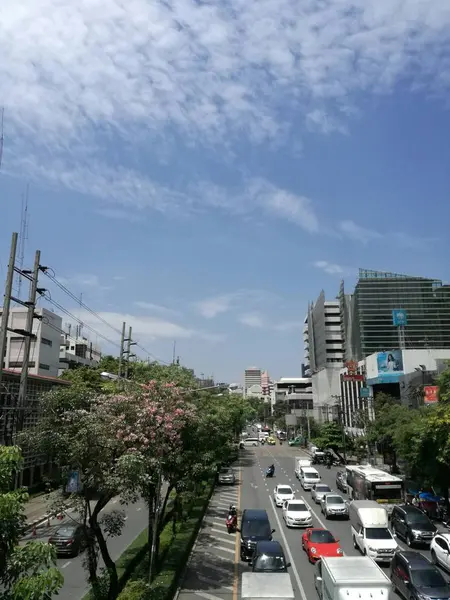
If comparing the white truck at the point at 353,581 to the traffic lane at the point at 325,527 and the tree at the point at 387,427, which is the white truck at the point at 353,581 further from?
the tree at the point at 387,427

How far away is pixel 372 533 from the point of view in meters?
22.7

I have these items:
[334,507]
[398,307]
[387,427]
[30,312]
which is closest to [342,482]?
[387,427]

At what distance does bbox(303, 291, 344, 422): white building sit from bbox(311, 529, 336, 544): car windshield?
9172cm

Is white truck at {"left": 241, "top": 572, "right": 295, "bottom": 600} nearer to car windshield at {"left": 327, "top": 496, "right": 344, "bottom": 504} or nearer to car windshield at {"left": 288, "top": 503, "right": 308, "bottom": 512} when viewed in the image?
car windshield at {"left": 288, "top": 503, "right": 308, "bottom": 512}

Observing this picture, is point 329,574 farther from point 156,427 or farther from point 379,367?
point 379,367

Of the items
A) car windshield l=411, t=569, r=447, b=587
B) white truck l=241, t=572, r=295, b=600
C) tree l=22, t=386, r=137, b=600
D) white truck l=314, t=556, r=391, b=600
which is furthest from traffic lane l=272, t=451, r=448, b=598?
tree l=22, t=386, r=137, b=600

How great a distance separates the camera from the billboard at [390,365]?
6794cm

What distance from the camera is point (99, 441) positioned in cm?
1455

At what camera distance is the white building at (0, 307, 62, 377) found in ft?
207

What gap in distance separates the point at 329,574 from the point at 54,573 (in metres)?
11.1

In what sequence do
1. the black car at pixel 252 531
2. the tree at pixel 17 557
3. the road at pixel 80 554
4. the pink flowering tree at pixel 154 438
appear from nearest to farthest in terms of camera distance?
the tree at pixel 17 557
the pink flowering tree at pixel 154 438
the road at pixel 80 554
the black car at pixel 252 531

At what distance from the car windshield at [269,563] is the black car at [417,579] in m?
4.22

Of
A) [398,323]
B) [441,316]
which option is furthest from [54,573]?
[441,316]

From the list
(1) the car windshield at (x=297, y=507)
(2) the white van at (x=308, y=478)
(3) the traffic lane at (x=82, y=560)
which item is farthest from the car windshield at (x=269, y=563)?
(2) the white van at (x=308, y=478)
